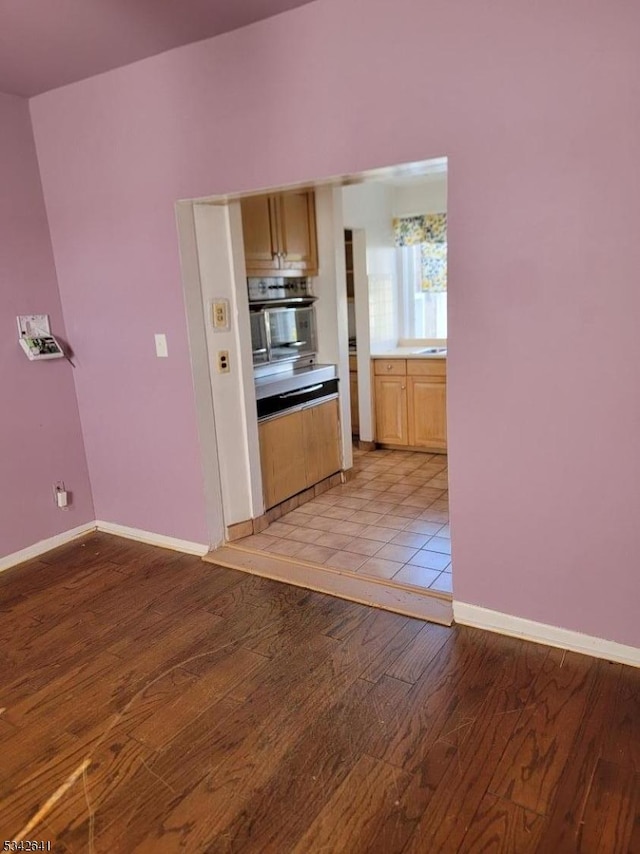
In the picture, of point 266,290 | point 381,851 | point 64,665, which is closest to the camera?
point 381,851

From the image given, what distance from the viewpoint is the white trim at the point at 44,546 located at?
3221 millimetres

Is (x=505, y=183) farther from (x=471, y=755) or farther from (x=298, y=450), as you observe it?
(x=298, y=450)

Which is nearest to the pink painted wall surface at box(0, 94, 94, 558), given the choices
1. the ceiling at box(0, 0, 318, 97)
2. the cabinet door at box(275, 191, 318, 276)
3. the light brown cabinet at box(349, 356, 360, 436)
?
the ceiling at box(0, 0, 318, 97)

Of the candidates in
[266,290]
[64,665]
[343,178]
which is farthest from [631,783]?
[266,290]

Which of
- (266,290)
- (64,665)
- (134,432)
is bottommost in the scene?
(64,665)

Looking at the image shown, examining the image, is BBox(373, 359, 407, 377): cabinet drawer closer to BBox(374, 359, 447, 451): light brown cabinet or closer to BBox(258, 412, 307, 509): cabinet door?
BBox(374, 359, 447, 451): light brown cabinet

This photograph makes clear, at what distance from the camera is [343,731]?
1.89 metres

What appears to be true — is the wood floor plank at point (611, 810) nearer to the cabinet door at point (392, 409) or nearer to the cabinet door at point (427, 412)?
the cabinet door at point (427, 412)

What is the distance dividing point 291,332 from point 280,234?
63 cm

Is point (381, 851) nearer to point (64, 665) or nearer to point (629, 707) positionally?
point (629, 707)

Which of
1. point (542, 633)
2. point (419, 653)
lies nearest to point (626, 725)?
point (542, 633)

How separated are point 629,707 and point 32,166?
143 inches

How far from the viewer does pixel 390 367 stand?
501 centimetres

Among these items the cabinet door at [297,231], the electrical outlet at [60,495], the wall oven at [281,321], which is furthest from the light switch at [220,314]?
the electrical outlet at [60,495]
